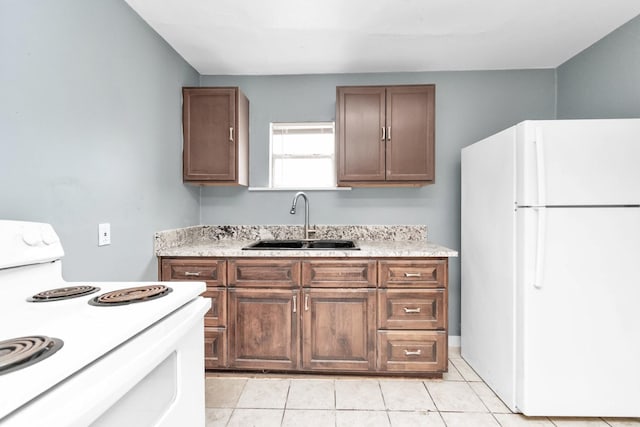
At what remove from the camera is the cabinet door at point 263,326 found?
86.4 inches

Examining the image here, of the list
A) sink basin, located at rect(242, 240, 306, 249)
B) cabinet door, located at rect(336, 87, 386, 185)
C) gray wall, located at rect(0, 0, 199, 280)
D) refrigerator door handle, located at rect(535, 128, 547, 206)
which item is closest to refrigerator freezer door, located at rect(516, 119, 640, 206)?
refrigerator door handle, located at rect(535, 128, 547, 206)

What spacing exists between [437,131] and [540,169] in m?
1.21

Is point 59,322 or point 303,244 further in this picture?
point 303,244

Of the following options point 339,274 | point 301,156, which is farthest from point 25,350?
point 301,156

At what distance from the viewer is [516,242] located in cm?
186

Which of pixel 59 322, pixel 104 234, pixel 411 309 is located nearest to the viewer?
pixel 59 322

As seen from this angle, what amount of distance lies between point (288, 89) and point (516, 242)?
215 centimetres

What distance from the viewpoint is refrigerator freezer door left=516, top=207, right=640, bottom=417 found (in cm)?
174

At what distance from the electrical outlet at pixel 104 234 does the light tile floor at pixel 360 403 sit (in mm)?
1142

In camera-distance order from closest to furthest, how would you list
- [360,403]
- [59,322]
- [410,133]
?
[59,322]
[360,403]
[410,133]

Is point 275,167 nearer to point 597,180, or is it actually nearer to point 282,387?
point 282,387

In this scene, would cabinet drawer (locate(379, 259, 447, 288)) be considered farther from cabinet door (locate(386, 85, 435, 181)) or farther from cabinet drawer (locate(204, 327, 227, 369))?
cabinet drawer (locate(204, 327, 227, 369))

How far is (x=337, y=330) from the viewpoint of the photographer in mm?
2184

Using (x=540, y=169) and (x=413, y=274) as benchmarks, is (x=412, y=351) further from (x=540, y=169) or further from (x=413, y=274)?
(x=540, y=169)
